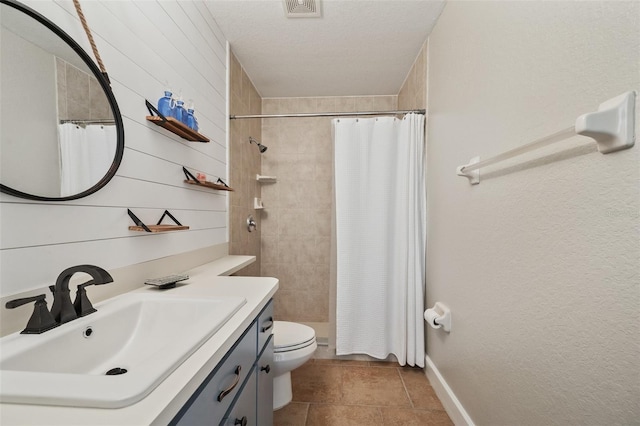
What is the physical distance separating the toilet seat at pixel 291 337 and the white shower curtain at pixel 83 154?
1.18m

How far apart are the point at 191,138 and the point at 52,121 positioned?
2.17 feet

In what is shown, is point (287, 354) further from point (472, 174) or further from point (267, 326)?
point (472, 174)

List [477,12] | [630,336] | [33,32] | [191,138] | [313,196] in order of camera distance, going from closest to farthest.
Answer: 1. [630,336]
2. [33,32]
3. [477,12]
4. [191,138]
5. [313,196]

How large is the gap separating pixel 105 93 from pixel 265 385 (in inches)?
49.9

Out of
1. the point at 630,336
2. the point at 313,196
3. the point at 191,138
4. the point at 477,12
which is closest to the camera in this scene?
the point at 630,336

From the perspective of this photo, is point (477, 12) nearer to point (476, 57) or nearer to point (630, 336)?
point (476, 57)

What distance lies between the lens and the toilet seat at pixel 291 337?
61.3 inches

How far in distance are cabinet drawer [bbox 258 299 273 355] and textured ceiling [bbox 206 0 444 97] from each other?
1746 millimetres

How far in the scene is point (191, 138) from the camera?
145cm

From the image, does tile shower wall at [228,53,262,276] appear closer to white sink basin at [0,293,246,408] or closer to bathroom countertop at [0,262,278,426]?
white sink basin at [0,293,246,408]

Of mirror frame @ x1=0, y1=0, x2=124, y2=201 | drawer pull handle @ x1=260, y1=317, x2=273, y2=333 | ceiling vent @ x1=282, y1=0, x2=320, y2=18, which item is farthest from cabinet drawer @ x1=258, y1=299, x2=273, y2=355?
ceiling vent @ x1=282, y1=0, x2=320, y2=18

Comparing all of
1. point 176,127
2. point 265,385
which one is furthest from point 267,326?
point 176,127

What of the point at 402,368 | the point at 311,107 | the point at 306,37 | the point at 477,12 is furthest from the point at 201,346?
the point at 311,107

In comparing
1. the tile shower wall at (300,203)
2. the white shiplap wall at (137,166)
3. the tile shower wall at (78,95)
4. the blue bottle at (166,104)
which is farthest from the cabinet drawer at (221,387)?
the tile shower wall at (300,203)
